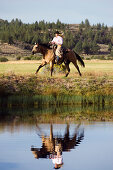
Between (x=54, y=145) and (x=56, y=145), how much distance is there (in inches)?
2.3

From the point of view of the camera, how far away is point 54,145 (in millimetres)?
14328

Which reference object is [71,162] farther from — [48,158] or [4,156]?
[4,156]

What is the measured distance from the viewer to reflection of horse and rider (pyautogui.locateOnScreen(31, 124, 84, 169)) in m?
12.8

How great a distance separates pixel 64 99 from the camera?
987 inches

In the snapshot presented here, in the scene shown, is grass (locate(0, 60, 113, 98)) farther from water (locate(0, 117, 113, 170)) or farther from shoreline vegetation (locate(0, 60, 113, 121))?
water (locate(0, 117, 113, 170))

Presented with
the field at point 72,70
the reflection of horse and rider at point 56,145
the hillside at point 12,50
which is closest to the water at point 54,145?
the reflection of horse and rider at point 56,145

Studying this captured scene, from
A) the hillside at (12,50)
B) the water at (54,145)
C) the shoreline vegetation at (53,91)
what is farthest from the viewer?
the hillside at (12,50)

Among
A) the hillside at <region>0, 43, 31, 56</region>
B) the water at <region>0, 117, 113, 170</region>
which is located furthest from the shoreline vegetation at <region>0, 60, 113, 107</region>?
the hillside at <region>0, 43, 31, 56</region>

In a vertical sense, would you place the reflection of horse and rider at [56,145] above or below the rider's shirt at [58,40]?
below

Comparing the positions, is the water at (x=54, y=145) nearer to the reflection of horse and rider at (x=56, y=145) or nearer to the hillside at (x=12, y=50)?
the reflection of horse and rider at (x=56, y=145)

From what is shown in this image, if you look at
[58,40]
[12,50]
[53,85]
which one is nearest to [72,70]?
[58,40]

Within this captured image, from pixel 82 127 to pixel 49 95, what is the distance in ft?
24.7

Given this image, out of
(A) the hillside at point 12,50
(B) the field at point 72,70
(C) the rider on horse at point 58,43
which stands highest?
(C) the rider on horse at point 58,43

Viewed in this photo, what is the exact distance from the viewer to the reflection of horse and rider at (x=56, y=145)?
12751 millimetres
